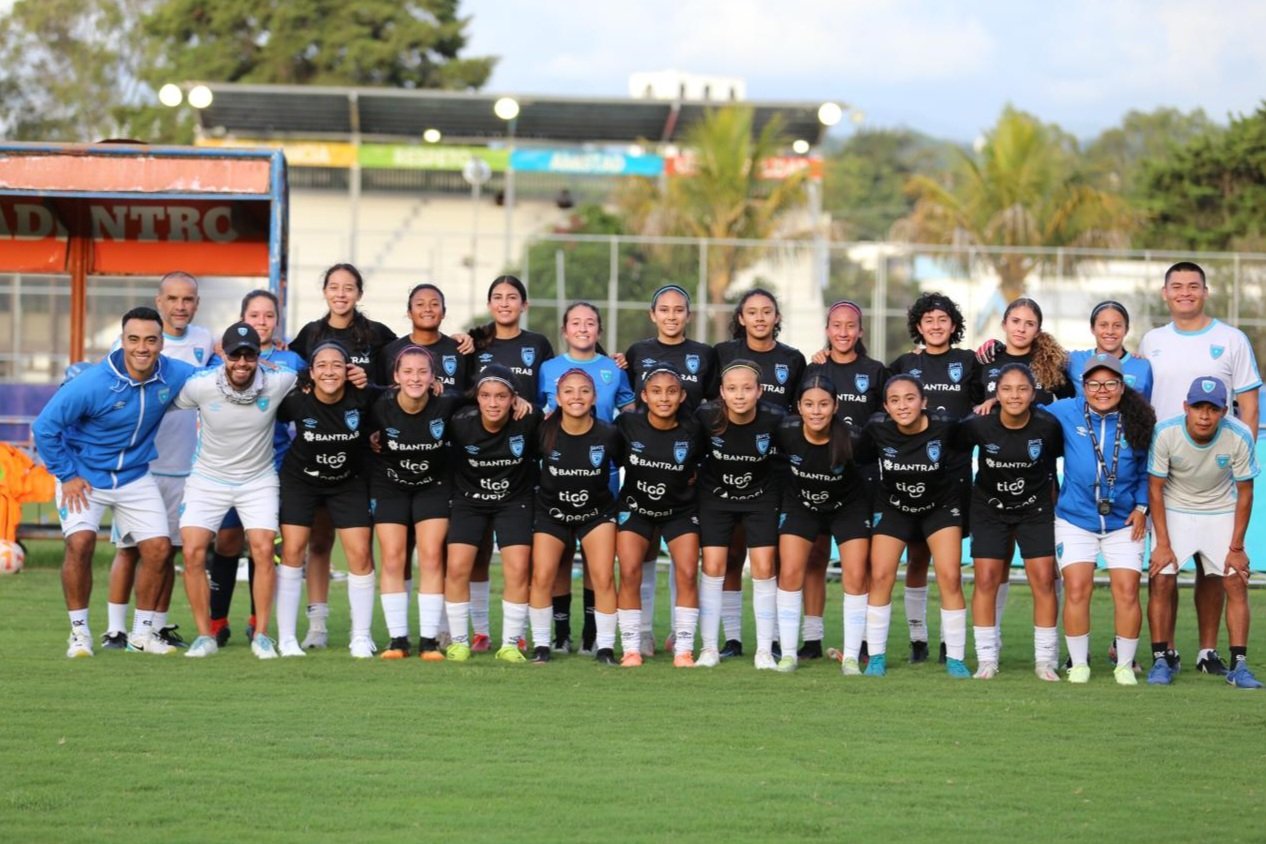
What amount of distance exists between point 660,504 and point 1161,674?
2.75 metres

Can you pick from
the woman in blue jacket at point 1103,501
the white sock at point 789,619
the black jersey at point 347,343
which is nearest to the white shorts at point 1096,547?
the woman in blue jacket at point 1103,501

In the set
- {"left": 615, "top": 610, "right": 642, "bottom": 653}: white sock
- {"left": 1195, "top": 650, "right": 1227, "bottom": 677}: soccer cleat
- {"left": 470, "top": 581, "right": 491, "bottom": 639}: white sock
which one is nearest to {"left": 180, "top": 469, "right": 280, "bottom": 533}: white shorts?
{"left": 470, "top": 581, "right": 491, "bottom": 639}: white sock

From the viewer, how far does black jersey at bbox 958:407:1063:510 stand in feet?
29.6

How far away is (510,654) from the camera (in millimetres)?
9305

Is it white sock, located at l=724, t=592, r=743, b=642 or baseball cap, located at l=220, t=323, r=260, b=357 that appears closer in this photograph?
baseball cap, located at l=220, t=323, r=260, b=357

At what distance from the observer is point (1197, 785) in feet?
21.1

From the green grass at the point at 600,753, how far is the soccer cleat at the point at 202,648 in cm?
18

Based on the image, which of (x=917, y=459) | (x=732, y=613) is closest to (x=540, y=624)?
(x=732, y=613)

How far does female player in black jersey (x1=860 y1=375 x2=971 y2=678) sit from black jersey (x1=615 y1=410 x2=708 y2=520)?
0.94m

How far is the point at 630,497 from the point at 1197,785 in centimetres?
374

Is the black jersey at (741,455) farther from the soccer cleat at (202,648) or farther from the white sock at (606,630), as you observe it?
the soccer cleat at (202,648)

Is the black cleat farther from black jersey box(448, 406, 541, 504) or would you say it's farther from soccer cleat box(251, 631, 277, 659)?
soccer cleat box(251, 631, 277, 659)

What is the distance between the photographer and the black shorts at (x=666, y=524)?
30.8ft

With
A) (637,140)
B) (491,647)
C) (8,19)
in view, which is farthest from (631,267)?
(8,19)
